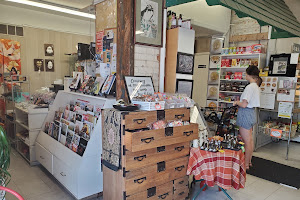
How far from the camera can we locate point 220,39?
6270mm

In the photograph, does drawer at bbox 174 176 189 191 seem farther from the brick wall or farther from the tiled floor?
the brick wall

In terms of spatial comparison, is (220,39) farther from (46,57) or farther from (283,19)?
(46,57)

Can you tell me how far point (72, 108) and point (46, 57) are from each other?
12.6 feet

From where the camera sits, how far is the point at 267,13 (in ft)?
10.9

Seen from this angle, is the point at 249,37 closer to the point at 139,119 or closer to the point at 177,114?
the point at 177,114

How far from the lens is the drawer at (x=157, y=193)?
7.21 ft

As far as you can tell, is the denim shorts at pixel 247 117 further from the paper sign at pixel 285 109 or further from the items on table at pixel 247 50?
the items on table at pixel 247 50

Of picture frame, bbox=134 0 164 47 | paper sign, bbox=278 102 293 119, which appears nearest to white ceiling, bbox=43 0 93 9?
picture frame, bbox=134 0 164 47

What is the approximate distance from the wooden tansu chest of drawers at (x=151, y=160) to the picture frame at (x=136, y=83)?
43cm

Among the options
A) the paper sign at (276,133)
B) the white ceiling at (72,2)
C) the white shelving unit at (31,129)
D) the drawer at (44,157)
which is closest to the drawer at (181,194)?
the drawer at (44,157)

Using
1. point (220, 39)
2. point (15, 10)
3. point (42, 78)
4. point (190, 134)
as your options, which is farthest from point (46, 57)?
point (190, 134)

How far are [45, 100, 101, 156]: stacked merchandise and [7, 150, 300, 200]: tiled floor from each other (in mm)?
622

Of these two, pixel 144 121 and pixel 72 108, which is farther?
pixel 72 108

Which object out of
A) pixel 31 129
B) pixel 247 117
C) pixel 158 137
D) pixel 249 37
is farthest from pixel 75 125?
pixel 249 37
